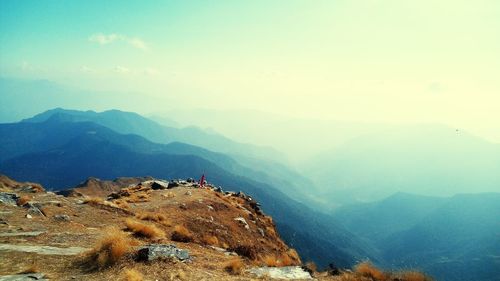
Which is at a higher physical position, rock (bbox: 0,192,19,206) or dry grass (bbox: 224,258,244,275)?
dry grass (bbox: 224,258,244,275)

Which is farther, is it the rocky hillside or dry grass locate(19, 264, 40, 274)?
the rocky hillside

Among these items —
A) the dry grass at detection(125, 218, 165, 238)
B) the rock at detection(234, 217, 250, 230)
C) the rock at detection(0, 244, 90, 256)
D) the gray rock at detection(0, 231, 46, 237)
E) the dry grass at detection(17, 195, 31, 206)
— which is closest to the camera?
the rock at detection(0, 244, 90, 256)

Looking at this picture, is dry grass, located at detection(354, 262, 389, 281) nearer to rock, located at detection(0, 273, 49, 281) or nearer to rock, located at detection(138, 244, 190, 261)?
rock, located at detection(138, 244, 190, 261)

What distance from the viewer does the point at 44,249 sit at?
14.4 metres

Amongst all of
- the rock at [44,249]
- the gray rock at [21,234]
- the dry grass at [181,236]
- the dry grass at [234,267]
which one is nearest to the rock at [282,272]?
the dry grass at [234,267]

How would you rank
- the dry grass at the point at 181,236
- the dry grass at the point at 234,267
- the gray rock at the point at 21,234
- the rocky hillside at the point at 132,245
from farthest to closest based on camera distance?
the dry grass at the point at 181,236, the gray rock at the point at 21,234, the dry grass at the point at 234,267, the rocky hillside at the point at 132,245

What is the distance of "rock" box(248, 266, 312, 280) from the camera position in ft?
46.4

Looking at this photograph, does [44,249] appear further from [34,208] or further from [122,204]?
[122,204]

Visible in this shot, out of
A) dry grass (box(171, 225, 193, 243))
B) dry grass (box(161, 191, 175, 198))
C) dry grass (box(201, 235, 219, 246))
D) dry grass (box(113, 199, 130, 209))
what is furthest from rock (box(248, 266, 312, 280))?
dry grass (box(161, 191, 175, 198))

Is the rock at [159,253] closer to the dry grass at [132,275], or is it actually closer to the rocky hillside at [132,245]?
the rocky hillside at [132,245]

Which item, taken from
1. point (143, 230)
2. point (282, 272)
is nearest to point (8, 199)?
point (143, 230)

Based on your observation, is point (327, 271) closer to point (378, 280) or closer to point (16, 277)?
point (378, 280)

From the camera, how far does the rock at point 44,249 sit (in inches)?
Answer: 549

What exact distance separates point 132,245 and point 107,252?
8.20 feet
